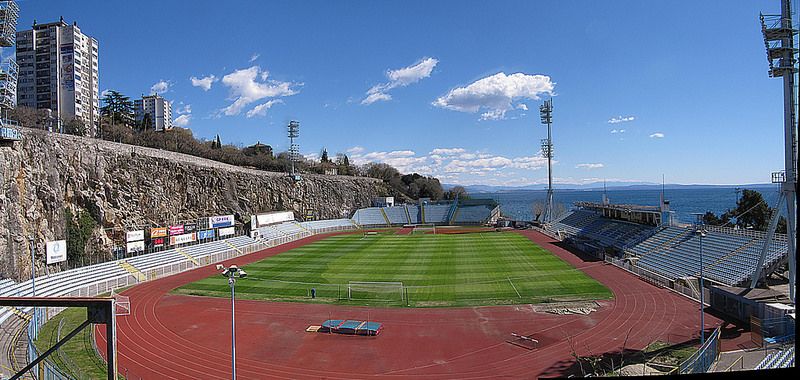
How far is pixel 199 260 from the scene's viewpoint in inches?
1567

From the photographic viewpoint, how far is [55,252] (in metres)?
29.4

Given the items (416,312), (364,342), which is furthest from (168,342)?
(416,312)

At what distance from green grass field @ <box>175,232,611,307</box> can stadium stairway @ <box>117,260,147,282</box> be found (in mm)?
4627

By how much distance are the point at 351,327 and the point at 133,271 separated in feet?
72.0

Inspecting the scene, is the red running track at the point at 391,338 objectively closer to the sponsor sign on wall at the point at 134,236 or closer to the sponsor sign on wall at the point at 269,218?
the sponsor sign on wall at the point at 134,236

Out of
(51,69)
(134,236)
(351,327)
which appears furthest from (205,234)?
(51,69)

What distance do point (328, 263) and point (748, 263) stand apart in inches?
1139

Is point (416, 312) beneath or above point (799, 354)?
beneath

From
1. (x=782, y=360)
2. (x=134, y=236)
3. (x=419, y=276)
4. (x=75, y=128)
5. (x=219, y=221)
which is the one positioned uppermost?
(x=75, y=128)

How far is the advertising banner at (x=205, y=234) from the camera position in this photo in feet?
147

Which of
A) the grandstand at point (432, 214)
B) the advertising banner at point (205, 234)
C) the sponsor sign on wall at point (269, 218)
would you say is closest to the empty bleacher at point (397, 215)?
the grandstand at point (432, 214)

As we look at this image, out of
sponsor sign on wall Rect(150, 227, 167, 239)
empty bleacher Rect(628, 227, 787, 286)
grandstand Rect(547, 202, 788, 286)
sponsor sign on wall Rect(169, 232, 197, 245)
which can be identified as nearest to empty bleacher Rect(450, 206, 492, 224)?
grandstand Rect(547, 202, 788, 286)

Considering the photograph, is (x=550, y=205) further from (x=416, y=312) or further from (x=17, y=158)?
(x=17, y=158)

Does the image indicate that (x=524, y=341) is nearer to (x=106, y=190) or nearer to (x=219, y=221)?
(x=219, y=221)
